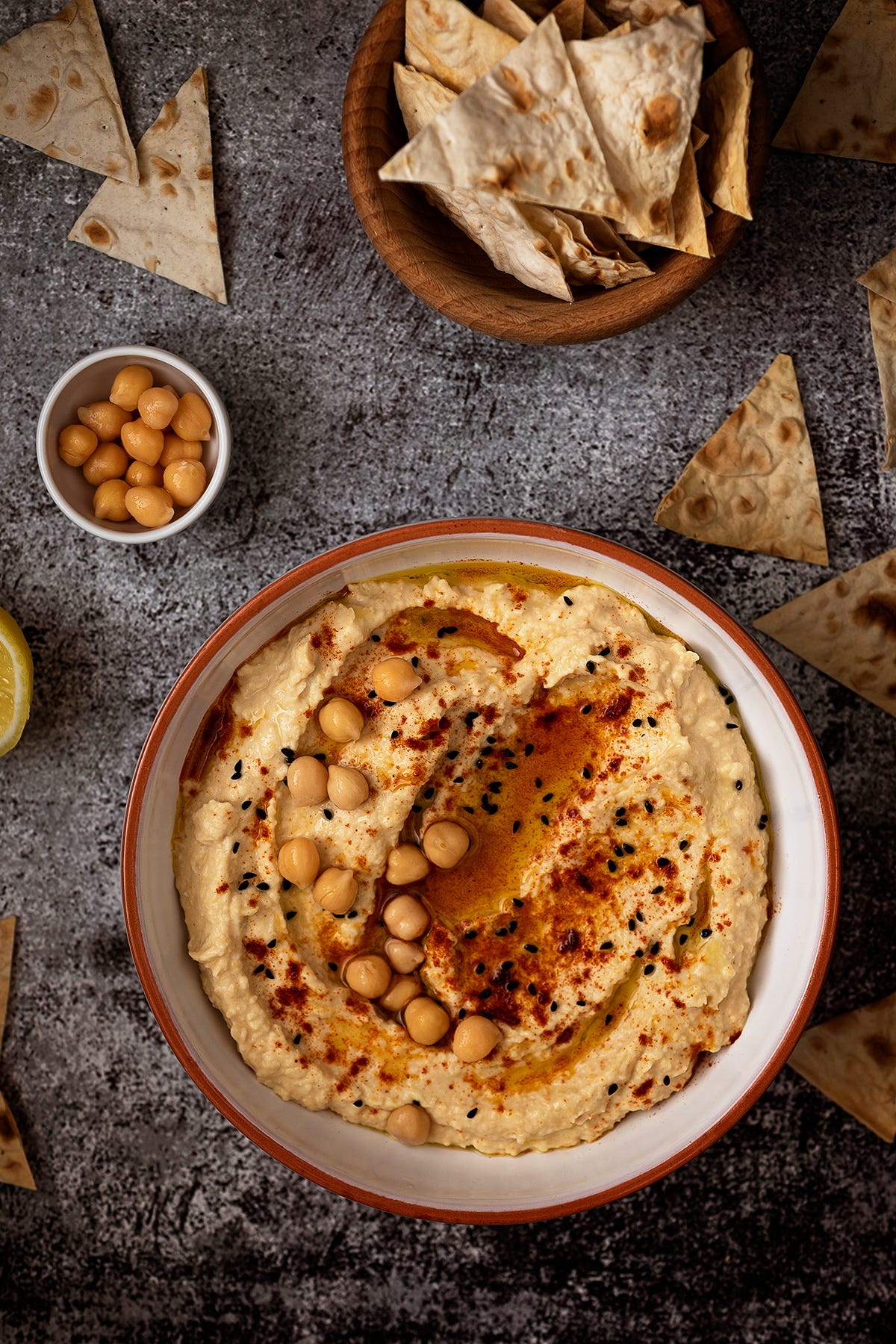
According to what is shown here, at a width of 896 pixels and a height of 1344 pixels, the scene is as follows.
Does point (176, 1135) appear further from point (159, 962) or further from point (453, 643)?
point (453, 643)

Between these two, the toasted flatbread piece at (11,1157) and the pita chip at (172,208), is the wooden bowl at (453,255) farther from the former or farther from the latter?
the toasted flatbread piece at (11,1157)

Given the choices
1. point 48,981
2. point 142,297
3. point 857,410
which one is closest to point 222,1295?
point 48,981

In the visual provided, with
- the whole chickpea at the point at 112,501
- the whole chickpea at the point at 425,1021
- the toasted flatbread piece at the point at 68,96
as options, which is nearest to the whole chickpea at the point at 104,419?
the whole chickpea at the point at 112,501

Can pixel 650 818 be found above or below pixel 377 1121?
above

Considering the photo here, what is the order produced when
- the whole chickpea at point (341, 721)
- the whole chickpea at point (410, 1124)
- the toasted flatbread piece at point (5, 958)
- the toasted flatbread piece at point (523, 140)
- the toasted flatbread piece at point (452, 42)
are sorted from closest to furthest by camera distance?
the toasted flatbread piece at point (523, 140) < the toasted flatbread piece at point (452, 42) < the whole chickpea at point (341, 721) < the whole chickpea at point (410, 1124) < the toasted flatbread piece at point (5, 958)

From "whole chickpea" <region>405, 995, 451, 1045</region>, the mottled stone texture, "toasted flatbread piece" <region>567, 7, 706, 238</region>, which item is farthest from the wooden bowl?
"whole chickpea" <region>405, 995, 451, 1045</region>

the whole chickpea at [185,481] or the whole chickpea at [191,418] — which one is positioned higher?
the whole chickpea at [191,418]

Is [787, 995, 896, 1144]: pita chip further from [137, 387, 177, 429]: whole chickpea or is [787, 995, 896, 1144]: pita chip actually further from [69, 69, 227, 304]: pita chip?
[69, 69, 227, 304]: pita chip

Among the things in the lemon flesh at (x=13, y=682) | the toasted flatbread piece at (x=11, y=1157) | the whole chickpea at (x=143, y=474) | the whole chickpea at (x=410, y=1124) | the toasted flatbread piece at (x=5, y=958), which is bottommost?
the toasted flatbread piece at (x=11, y=1157)
